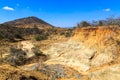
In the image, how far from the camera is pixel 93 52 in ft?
84.1

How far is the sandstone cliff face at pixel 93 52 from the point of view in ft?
65.6

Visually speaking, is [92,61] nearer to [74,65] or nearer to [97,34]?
[74,65]

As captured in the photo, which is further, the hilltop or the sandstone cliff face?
the sandstone cliff face

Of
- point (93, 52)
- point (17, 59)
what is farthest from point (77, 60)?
point (17, 59)

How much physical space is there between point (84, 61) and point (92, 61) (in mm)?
830

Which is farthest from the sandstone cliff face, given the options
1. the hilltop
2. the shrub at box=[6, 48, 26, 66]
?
the shrub at box=[6, 48, 26, 66]

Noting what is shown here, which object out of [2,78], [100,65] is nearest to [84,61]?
[100,65]

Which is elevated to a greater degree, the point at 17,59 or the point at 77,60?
the point at 17,59

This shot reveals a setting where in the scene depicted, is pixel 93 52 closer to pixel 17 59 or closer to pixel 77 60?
pixel 77 60

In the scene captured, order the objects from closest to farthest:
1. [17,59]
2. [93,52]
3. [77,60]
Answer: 1. [77,60]
2. [93,52]
3. [17,59]

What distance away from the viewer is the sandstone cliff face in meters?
20.0

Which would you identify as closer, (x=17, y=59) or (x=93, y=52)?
(x=93, y=52)

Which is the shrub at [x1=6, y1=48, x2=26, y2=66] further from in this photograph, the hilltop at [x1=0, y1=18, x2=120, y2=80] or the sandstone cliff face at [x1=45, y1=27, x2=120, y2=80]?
the sandstone cliff face at [x1=45, y1=27, x2=120, y2=80]

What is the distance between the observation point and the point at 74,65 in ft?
79.6
